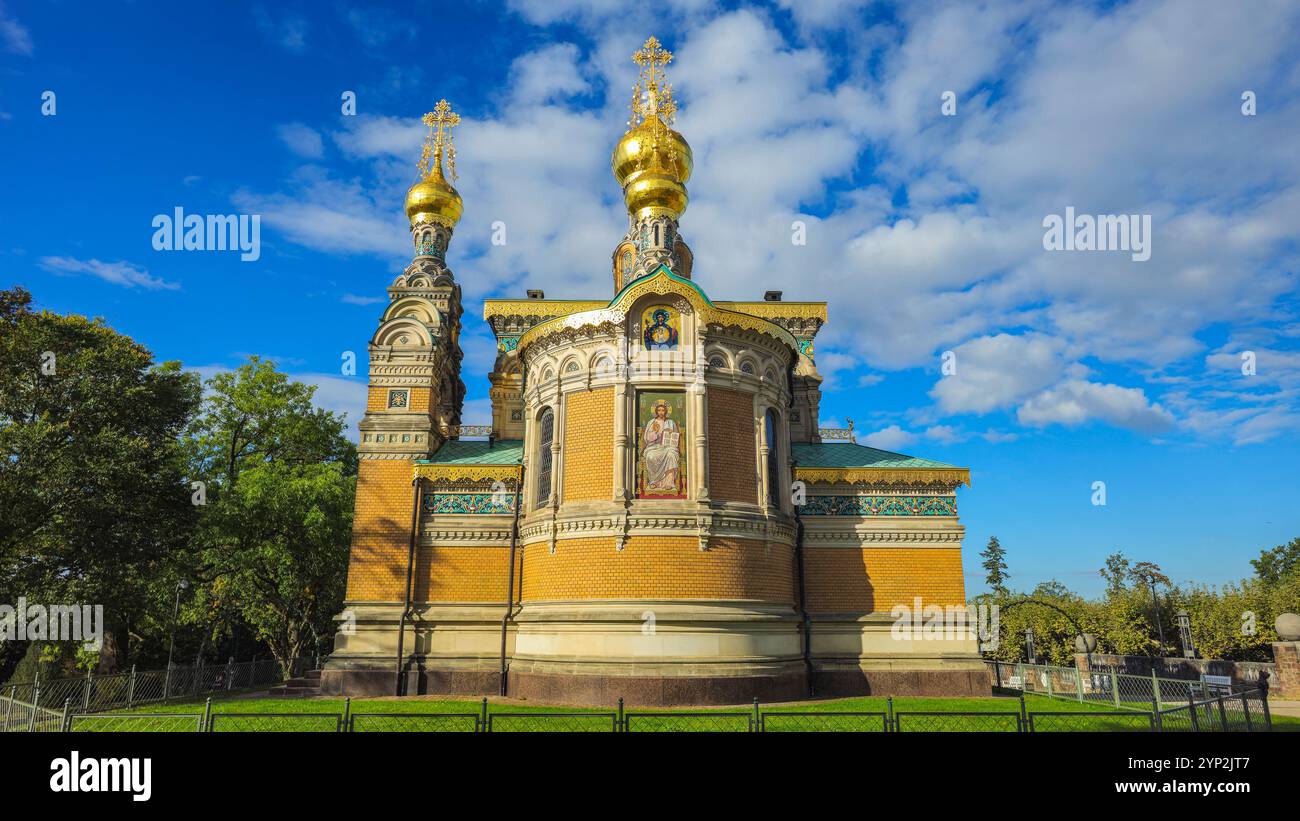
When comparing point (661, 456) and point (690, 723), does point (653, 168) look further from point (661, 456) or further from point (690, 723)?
point (690, 723)

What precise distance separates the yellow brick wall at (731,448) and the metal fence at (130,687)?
14.3 metres

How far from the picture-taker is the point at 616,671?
1539 centimetres

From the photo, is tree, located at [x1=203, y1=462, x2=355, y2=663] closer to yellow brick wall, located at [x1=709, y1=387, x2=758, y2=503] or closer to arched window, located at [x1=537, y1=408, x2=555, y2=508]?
arched window, located at [x1=537, y1=408, x2=555, y2=508]

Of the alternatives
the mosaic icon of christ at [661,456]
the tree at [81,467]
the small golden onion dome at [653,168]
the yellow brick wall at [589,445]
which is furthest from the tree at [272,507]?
the small golden onion dome at [653,168]

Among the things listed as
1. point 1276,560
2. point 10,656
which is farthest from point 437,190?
point 1276,560

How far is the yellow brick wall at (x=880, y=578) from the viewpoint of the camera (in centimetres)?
1867

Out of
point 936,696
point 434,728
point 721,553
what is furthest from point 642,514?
point 936,696

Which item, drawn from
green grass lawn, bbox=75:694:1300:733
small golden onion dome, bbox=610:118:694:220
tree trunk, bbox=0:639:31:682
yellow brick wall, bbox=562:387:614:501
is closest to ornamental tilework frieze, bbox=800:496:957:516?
green grass lawn, bbox=75:694:1300:733

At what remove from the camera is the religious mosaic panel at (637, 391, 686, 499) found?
16.7 meters

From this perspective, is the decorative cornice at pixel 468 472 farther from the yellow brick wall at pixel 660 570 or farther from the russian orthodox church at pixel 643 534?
the yellow brick wall at pixel 660 570

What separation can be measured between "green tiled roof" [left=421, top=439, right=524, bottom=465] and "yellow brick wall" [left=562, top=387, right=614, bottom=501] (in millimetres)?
2943

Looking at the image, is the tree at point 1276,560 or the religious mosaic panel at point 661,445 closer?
the religious mosaic panel at point 661,445
